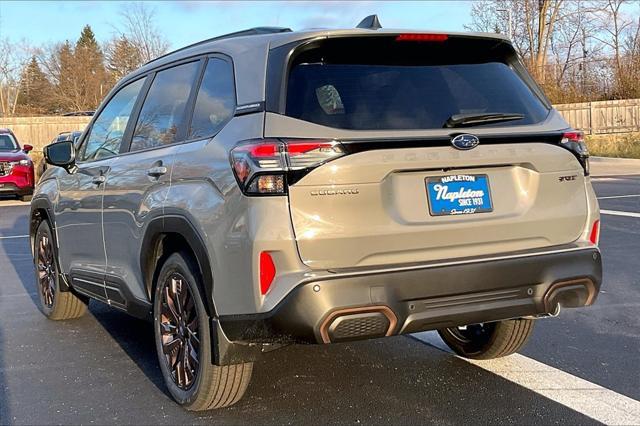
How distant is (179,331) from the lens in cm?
397

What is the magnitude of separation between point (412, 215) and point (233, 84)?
43.6 inches

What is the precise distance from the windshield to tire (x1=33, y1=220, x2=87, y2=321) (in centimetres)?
1174

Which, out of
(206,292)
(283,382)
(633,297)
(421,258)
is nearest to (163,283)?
(206,292)

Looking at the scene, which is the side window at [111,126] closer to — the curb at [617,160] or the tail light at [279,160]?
the tail light at [279,160]

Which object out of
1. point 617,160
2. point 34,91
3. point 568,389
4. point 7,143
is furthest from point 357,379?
point 34,91

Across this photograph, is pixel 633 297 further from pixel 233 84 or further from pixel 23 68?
pixel 23 68

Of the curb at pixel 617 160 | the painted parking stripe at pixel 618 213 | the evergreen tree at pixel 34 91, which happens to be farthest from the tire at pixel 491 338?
the evergreen tree at pixel 34 91

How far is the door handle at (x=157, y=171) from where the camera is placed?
3973 millimetres

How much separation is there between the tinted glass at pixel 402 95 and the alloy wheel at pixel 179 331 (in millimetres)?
1179

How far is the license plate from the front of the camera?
3.40 meters

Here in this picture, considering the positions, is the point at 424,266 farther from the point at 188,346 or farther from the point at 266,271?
the point at 188,346

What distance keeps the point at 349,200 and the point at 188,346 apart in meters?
1.29

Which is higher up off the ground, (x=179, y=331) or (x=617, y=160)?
(x=179, y=331)

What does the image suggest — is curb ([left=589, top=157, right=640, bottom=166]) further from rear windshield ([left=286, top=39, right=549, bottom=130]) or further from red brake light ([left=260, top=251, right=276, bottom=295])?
red brake light ([left=260, top=251, right=276, bottom=295])
